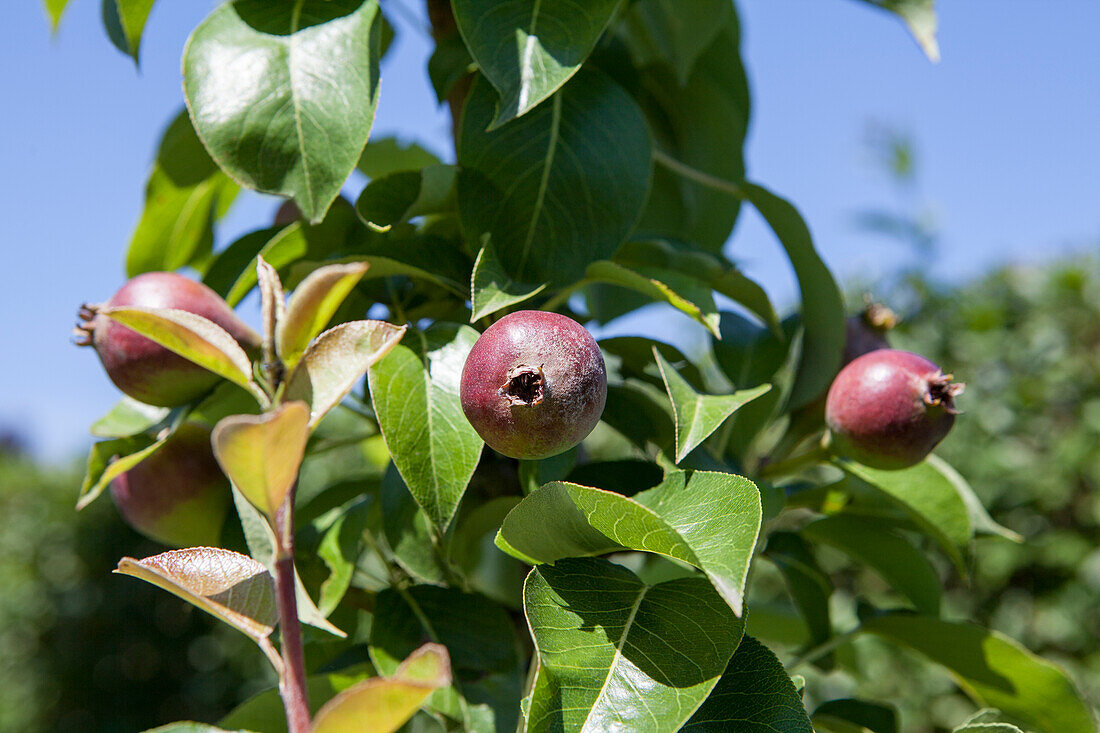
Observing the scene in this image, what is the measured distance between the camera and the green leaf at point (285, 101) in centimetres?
68

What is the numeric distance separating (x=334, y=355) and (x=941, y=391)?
506 millimetres

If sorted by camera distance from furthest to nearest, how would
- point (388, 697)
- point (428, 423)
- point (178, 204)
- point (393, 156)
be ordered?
1. point (393, 156)
2. point (178, 204)
3. point (428, 423)
4. point (388, 697)

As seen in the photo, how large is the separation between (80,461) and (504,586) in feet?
15.3

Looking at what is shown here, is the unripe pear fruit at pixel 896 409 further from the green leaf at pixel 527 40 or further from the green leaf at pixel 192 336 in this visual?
the green leaf at pixel 192 336

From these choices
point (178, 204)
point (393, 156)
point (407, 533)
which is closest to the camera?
point (407, 533)

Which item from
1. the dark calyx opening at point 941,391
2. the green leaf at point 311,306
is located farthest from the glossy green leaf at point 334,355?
the dark calyx opening at point 941,391

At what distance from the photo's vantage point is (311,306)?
1.74 ft

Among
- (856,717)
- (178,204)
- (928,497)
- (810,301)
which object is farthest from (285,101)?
(856,717)

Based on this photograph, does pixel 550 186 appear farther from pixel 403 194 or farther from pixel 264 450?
pixel 264 450

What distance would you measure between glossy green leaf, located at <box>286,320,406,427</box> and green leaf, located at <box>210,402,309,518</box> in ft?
0.19

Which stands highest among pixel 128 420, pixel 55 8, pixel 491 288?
pixel 55 8

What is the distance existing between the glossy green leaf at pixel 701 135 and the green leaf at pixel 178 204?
0.55 m

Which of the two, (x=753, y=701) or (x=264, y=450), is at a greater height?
(x=264, y=450)

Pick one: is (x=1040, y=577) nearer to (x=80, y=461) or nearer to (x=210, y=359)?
(x=210, y=359)
